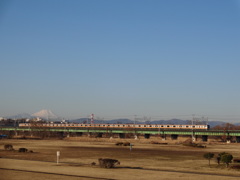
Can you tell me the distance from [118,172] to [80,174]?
4593 mm

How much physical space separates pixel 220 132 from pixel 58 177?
134 metres

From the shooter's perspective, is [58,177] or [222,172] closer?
[58,177]

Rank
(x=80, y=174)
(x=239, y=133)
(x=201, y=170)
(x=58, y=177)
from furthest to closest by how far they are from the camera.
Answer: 1. (x=239, y=133)
2. (x=201, y=170)
3. (x=80, y=174)
4. (x=58, y=177)

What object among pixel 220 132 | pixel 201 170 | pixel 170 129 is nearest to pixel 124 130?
pixel 170 129

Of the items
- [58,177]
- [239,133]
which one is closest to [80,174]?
[58,177]

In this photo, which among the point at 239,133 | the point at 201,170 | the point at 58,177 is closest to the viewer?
the point at 58,177

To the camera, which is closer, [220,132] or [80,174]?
[80,174]

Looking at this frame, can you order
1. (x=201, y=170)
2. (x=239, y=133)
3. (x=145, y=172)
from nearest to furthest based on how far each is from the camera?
1. (x=145, y=172)
2. (x=201, y=170)
3. (x=239, y=133)

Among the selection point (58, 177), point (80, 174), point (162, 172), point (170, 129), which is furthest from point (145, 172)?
point (170, 129)

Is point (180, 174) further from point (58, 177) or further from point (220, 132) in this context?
point (220, 132)

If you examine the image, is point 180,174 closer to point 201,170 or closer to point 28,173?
point 201,170

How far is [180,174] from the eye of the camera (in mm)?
41312

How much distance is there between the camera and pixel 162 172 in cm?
4303

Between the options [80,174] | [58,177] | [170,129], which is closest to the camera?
[58,177]
